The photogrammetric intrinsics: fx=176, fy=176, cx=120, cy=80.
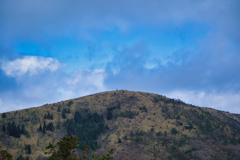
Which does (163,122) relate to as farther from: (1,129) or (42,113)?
(1,129)

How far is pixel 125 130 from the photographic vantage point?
86375 millimetres

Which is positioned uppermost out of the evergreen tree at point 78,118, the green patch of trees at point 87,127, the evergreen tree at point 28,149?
the evergreen tree at point 78,118

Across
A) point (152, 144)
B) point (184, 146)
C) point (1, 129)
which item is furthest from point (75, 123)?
point (184, 146)

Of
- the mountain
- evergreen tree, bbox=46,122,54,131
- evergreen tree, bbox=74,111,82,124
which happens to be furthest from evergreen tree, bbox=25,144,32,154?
evergreen tree, bbox=74,111,82,124

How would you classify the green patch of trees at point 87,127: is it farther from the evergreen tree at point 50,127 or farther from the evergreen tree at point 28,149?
the evergreen tree at point 28,149

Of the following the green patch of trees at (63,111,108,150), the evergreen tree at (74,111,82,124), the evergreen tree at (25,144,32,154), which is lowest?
the evergreen tree at (25,144,32,154)

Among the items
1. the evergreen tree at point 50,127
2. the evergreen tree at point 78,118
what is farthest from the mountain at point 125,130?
the evergreen tree at point 78,118

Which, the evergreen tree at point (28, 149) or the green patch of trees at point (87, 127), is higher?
the green patch of trees at point (87, 127)

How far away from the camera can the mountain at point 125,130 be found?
67312 mm

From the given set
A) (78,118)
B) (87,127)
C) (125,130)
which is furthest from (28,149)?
(125,130)

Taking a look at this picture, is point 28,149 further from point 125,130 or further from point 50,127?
point 125,130

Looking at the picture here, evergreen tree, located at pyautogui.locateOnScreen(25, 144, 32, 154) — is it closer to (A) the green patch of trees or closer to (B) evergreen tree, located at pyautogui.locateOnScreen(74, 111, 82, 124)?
(A) the green patch of trees

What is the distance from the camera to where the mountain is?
67.3 metres

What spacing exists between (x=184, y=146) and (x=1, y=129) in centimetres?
7292
